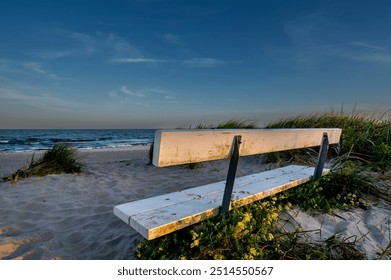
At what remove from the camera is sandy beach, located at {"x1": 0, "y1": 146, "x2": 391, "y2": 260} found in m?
2.64

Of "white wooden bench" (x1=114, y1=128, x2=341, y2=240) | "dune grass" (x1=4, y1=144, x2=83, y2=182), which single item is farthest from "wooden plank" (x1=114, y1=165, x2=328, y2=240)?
"dune grass" (x1=4, y1=144, x2=83, y2=182)

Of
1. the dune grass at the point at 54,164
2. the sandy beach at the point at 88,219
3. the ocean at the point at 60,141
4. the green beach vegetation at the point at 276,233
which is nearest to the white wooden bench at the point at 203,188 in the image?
the green beach vegetation at the point at 276,233

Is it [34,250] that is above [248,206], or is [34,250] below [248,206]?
below

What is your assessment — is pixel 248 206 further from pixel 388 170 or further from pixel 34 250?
pixel 388 170

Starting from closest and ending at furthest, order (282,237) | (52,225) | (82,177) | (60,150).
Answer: (282,237)
(52,225)
(82,177)
(60,150)

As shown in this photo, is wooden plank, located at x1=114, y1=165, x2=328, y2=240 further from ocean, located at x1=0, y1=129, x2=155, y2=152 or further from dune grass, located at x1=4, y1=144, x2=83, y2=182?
ocean, located at x1=0, y1=129, x2=155, y2=152

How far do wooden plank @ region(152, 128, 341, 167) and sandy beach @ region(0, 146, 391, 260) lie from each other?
3.02ft

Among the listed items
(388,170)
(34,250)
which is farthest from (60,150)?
(388,170)

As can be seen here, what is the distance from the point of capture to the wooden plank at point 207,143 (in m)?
1.72

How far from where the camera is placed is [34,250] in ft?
8.61

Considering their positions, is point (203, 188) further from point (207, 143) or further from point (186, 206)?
point (207, 143)

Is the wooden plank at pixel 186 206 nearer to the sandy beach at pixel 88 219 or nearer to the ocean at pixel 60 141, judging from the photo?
the sandy beach at pixel 88 219
